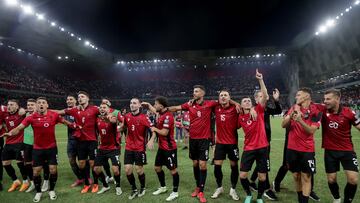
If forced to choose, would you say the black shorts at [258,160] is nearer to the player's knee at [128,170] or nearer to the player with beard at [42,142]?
the player's knee at [128,170]

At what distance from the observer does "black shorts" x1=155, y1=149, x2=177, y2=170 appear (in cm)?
695

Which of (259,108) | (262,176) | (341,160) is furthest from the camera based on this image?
(259,108)

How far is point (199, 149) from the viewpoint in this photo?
693 cm

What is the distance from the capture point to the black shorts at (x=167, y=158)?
274 inches

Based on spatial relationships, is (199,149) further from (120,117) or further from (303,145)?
(303,145)

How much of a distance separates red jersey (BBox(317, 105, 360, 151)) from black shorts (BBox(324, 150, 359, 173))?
0.09 m

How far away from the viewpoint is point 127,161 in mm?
7020

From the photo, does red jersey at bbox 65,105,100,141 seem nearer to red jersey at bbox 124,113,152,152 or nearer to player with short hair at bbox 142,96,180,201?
red jersey at bbox 124,113,152,152

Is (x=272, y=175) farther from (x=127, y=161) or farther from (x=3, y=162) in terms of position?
(x=3, y=162)

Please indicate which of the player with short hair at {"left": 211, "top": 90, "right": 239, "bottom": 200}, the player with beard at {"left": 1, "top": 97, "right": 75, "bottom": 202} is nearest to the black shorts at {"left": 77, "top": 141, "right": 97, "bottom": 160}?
the player with beard at {"left": 1, "top": 97, "right": 75, "bottom": 202}

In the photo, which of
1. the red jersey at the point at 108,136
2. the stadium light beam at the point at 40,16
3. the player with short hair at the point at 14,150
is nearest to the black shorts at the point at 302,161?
the red jersey at the point at 108,136

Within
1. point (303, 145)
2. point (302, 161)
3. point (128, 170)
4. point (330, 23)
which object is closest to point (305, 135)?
point (303, 145)

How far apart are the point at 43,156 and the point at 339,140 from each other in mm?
6725

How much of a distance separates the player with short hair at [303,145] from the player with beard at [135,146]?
3.32 m
